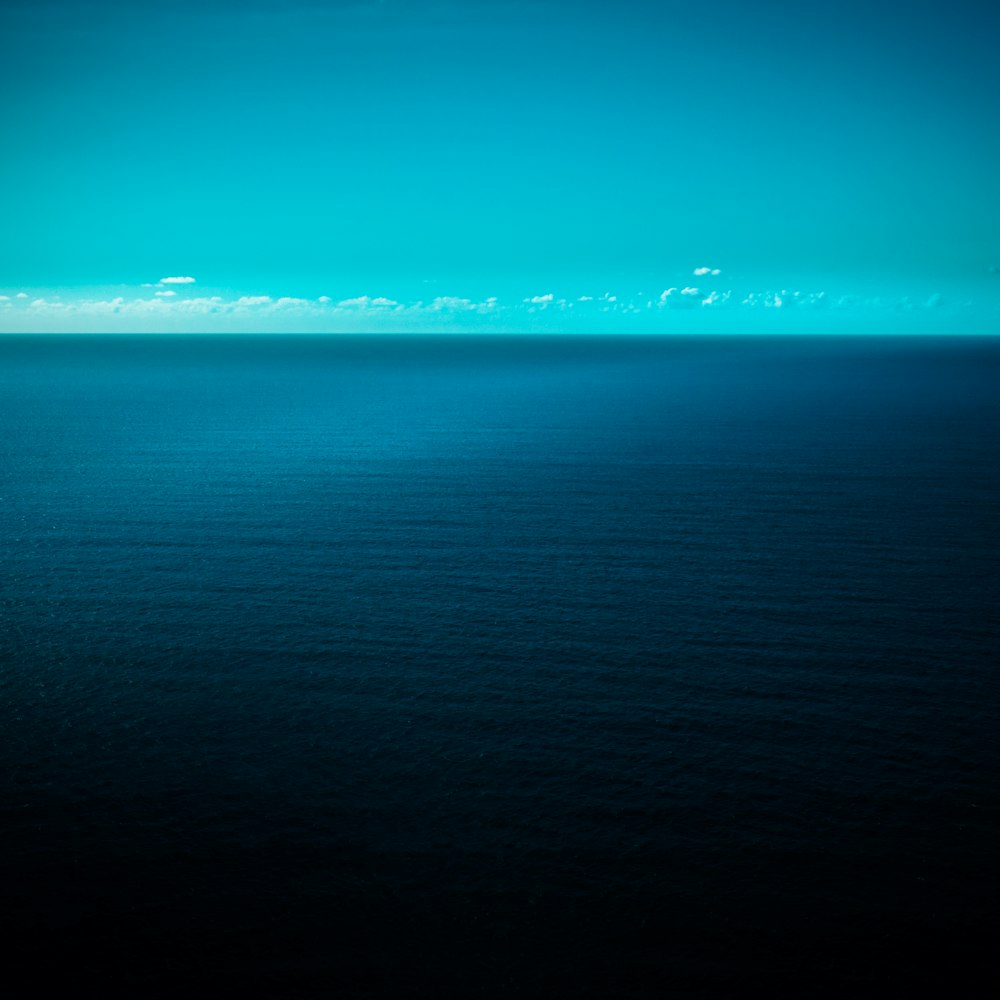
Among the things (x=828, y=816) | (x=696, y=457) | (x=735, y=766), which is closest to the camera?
(x=828, y=816)

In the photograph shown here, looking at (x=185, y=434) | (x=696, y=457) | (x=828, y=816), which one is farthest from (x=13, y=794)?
(x=185, y=434)

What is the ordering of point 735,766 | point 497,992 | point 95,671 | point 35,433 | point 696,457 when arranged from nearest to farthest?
1. point 497,992
2. point 735,766
3. point 95,671
4. point 696,457
5. point 35,433

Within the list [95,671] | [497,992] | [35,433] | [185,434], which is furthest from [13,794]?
[35,433]

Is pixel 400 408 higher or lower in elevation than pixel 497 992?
higher

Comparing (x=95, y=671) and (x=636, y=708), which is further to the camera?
(x=95, y=671)

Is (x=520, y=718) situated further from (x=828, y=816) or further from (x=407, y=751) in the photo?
(x=828, y=816)

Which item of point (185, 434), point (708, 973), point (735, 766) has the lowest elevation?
point (708, 973)

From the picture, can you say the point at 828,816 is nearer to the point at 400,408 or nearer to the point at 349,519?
the point at 349,519
